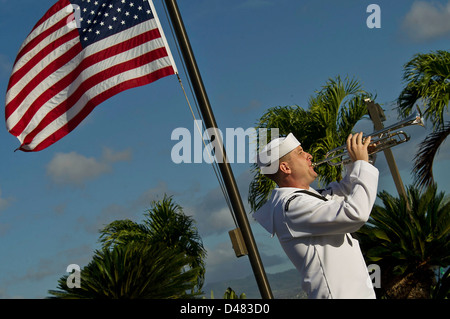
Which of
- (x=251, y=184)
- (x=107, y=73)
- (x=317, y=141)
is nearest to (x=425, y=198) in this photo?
(x=317, y=141)

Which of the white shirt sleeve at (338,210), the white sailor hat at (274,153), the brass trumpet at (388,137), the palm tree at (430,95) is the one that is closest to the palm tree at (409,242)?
the palm tree at (430,95)

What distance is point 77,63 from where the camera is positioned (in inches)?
316

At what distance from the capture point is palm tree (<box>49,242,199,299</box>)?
1038cm

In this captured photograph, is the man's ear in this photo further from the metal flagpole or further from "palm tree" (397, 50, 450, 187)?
"palm tree" (397, 50, 450, 187)

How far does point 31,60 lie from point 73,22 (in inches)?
35.8

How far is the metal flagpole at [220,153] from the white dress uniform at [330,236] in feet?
5.19

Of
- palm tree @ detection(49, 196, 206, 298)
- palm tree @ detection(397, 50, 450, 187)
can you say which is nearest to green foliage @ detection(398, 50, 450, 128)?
palm tree @ detection(397, 50, 450, 187)

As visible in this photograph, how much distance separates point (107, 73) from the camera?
24.9 feet

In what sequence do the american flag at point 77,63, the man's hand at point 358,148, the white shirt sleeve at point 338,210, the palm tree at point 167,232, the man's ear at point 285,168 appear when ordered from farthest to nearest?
the palm tree at point 167,232
the american flag at point 77,63
the man's ear at point 285,168
the man's hand at point 358,148
the white shirt sleeve at point 338,210

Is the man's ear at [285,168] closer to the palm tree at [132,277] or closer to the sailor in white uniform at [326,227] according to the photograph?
the sailor in white uniform at [326,227]

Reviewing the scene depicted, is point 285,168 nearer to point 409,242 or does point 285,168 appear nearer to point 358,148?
point 358,148

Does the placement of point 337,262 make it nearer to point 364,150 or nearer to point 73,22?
point 364,150

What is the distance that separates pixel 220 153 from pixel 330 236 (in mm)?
2081

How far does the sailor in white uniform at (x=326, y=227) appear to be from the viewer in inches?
137
